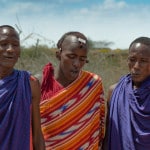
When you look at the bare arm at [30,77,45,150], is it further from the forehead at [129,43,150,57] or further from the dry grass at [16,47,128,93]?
the dry grass at [16,47,128,93]

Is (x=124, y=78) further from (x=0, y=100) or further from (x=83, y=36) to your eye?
(x=0, y=100)

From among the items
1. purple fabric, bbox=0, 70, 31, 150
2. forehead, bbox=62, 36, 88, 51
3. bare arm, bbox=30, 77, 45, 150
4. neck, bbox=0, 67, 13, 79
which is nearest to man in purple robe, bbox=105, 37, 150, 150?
forehead, bbox=62, 36, 88, 51

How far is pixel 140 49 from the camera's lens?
156 inches

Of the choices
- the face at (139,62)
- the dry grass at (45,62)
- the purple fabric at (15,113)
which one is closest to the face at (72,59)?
the face at (139,62)

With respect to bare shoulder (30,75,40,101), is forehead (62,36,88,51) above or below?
above

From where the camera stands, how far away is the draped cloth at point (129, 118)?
3979 mm

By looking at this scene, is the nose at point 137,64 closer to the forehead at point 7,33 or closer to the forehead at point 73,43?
the forehead at point 73,43

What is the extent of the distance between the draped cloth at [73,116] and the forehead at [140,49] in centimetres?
45

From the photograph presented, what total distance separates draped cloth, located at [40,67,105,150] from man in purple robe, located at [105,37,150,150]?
17 cm

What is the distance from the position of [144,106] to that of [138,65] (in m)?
0.37

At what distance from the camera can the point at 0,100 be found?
10.9 feet

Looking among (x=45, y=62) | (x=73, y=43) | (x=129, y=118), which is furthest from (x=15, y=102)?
(x=45, y=62)

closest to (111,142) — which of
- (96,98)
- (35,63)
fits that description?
(96,98)

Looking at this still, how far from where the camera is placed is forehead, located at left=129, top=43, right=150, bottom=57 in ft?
12.9
